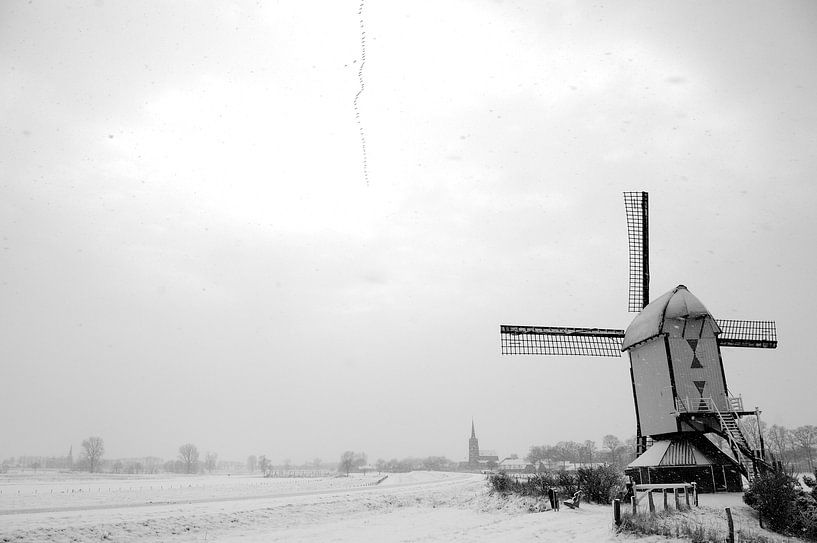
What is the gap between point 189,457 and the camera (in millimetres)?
188625

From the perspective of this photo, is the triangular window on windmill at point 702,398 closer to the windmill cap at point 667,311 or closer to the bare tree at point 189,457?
the windmill cap at point 667,311

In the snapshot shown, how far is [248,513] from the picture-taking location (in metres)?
28.4

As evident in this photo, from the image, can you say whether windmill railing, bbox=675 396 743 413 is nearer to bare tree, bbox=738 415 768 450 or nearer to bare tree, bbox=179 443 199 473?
bare tree, bbox=738 415 768 450

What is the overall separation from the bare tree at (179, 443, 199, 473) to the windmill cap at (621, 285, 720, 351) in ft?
623

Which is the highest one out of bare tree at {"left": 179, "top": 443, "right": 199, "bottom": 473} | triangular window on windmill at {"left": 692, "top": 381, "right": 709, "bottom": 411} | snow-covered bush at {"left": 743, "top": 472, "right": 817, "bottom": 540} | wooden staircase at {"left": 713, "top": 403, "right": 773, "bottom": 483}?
triangular window on windmill at {"left": 692, "top": 381, "right": 709, "bottom": 411}

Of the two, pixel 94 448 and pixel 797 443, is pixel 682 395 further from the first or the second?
pixel 94 448

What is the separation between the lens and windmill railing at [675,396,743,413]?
25.5 m

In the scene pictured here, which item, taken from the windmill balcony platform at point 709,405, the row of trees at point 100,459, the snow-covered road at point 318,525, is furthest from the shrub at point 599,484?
the row of trees at point 100,459

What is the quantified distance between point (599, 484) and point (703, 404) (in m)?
6.75

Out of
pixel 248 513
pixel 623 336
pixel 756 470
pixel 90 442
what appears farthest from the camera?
pixel 90 442

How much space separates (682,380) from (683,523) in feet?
39.8

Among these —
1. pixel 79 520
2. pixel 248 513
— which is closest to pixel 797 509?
pixel 248 513

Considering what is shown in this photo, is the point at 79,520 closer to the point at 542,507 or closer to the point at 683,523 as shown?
the point at 542,507

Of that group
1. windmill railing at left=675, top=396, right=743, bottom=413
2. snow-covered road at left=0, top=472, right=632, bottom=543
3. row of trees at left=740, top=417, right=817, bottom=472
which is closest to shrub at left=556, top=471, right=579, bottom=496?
snow-covered road at left=0, top=472, right=632, bottom=543
